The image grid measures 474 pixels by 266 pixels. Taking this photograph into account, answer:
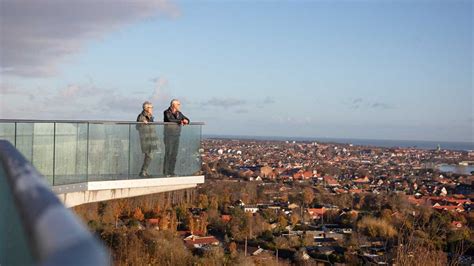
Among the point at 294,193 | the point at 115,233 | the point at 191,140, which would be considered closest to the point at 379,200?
the point at 294,193

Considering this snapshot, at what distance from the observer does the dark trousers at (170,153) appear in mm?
12883

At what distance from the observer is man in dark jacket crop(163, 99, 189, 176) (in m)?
12.8

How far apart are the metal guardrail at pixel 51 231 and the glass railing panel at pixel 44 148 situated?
8224 millimetres

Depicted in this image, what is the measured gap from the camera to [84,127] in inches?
446

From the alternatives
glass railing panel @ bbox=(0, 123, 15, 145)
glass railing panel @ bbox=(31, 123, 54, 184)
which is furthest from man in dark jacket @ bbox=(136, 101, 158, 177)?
glass railing panel @ bbox=(0, 123, 15, 145)

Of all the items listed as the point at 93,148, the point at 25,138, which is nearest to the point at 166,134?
the point at 93,148

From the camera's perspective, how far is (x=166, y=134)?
502 inches

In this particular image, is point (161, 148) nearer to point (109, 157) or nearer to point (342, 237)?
point (109, 157)

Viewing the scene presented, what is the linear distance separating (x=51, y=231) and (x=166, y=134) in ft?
37.1

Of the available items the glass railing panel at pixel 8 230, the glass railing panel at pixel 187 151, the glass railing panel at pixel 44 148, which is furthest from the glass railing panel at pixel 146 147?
the glass railing panel at pixel 8 230

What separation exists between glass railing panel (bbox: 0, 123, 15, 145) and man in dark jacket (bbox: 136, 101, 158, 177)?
2808 mm

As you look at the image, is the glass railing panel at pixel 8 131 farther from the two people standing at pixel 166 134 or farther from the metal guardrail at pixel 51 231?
the metal guardrail at pixel 51 231

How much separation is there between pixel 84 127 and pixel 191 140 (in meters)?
2.91

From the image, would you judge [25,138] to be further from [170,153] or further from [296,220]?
[296,220]
